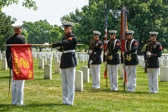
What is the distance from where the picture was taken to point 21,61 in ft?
27.3

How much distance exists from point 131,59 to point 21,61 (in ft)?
17.2

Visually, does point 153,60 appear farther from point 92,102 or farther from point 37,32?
point 37,32

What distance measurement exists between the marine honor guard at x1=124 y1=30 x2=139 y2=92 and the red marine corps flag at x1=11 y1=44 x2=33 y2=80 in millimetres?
4941

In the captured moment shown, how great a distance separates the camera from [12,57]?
8227 mm

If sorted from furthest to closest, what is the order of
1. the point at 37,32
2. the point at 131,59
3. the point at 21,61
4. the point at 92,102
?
the point at 37,32
the point at 131,59
the point at 92,102
the point at 21,61

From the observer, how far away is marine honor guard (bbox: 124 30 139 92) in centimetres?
1205

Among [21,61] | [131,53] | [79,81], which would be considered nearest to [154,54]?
[131,53]

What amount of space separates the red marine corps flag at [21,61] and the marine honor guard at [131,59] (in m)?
4.94

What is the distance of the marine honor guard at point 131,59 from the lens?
474 inches

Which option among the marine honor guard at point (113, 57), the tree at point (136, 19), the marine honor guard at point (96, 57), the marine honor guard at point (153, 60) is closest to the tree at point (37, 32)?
the tree at point (136, 19)

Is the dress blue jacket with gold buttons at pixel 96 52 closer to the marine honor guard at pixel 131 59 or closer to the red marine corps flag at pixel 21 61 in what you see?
the marine honor guard at pixel 131 59

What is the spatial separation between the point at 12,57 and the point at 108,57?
5.29 m

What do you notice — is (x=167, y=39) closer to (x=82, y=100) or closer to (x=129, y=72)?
(x=129, y=72)

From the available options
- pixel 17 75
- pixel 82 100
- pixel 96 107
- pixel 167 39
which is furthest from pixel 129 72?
pixel 167 39
